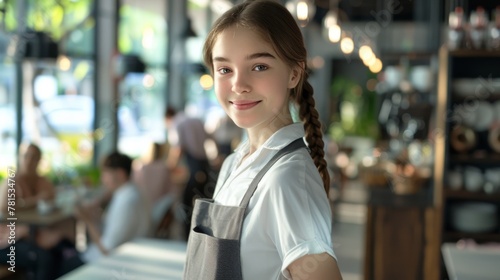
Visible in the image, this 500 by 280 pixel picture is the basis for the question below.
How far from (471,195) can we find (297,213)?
12.5 feet

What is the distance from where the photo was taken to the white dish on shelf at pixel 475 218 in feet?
A: 14.5

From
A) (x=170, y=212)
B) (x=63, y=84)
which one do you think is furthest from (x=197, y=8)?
(x=170, y=212)

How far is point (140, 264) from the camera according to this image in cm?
243

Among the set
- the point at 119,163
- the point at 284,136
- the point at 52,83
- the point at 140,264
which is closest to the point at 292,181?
the point at 284,136

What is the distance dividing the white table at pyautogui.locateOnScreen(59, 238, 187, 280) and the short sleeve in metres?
1.29

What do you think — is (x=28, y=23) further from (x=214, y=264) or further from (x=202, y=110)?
(x=202, y=110)

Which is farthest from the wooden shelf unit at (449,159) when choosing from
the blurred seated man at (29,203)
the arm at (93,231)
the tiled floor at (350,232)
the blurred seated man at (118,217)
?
the blurred seated man at (29,203)

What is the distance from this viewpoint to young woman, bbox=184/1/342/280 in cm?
96

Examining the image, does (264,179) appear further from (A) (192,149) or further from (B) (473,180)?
(A) (192,149)

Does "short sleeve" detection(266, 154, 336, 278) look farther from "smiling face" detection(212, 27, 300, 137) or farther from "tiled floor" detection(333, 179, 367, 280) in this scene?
Answer: "tiled floor" detection(333, 179, 367, 280)

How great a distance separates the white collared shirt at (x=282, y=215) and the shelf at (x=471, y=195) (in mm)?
3679

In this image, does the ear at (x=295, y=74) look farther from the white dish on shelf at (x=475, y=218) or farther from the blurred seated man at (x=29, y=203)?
the white dish on shelf at (x=475, y=218)

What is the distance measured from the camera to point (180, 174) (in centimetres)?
689

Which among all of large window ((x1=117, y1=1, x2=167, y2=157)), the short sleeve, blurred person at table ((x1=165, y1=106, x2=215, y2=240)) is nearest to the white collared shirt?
the short sleeve
